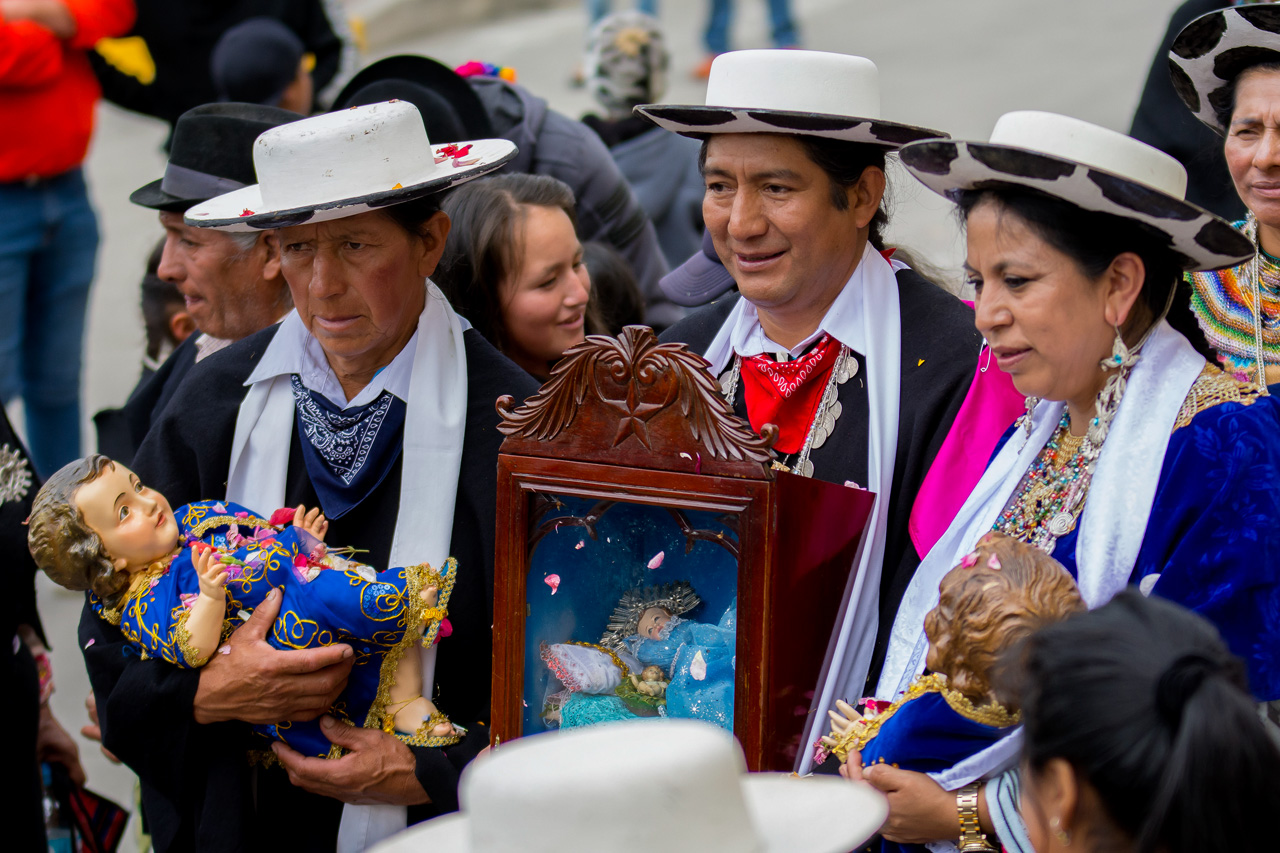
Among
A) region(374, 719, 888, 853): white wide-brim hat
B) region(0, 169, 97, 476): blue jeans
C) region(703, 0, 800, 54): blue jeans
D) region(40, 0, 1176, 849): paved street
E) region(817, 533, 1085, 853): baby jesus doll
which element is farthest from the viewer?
region(703, 0, 800, 54): blue jeans

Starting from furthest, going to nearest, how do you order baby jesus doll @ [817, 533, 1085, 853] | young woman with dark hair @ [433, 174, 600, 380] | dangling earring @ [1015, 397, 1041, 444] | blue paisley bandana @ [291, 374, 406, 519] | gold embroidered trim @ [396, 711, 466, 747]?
young woman with dark hair @ [433, 174, 600, 380], blue paisley bandana @ [291, 374, 406, 519], gold embroidered trim @ [396, 711, 466, 747], dangling earring @ [1015, 397, 1041, 444], baby jesus doll @ [817, 533, 1085, 853]

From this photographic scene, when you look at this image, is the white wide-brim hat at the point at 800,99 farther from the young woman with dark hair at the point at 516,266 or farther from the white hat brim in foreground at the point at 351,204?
the young woman with dark hair at the point at 516,266

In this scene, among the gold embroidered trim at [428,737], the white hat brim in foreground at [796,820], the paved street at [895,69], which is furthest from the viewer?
the paved street at [895,69]

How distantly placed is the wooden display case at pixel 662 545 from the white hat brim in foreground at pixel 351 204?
0.54 meters

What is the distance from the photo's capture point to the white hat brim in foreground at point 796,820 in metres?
1.39

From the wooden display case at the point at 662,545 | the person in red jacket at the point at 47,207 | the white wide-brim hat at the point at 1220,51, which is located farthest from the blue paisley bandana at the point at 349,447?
the person in red jacket at the point at 47,207

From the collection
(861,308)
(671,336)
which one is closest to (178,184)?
(671,336)

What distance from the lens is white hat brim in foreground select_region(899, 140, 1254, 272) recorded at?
166 cm

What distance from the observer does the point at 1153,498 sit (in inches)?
A: 67.2

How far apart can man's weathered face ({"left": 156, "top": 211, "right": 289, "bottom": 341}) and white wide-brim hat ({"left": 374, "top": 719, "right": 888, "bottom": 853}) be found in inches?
79.5

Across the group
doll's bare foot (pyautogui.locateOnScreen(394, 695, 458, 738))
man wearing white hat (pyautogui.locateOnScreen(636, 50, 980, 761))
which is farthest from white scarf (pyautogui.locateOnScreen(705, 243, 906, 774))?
doll's bare foot (pyautogui.locateOnScreen(394, 695, 458, 738))

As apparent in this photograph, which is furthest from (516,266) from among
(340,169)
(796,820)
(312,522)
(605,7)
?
(605,7)

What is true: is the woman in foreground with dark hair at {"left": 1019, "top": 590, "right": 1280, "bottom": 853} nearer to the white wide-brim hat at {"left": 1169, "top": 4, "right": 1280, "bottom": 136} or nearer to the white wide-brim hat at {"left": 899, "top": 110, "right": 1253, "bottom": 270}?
the white wide-brim hat at {"left": 899, "top": 110, "right": 1253, "bottom": 270}

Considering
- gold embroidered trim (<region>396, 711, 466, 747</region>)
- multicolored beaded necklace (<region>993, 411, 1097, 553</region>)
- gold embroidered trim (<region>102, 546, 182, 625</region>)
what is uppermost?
multicolored beaded necklace (<region>993, 411, 1097, 553</region>)
